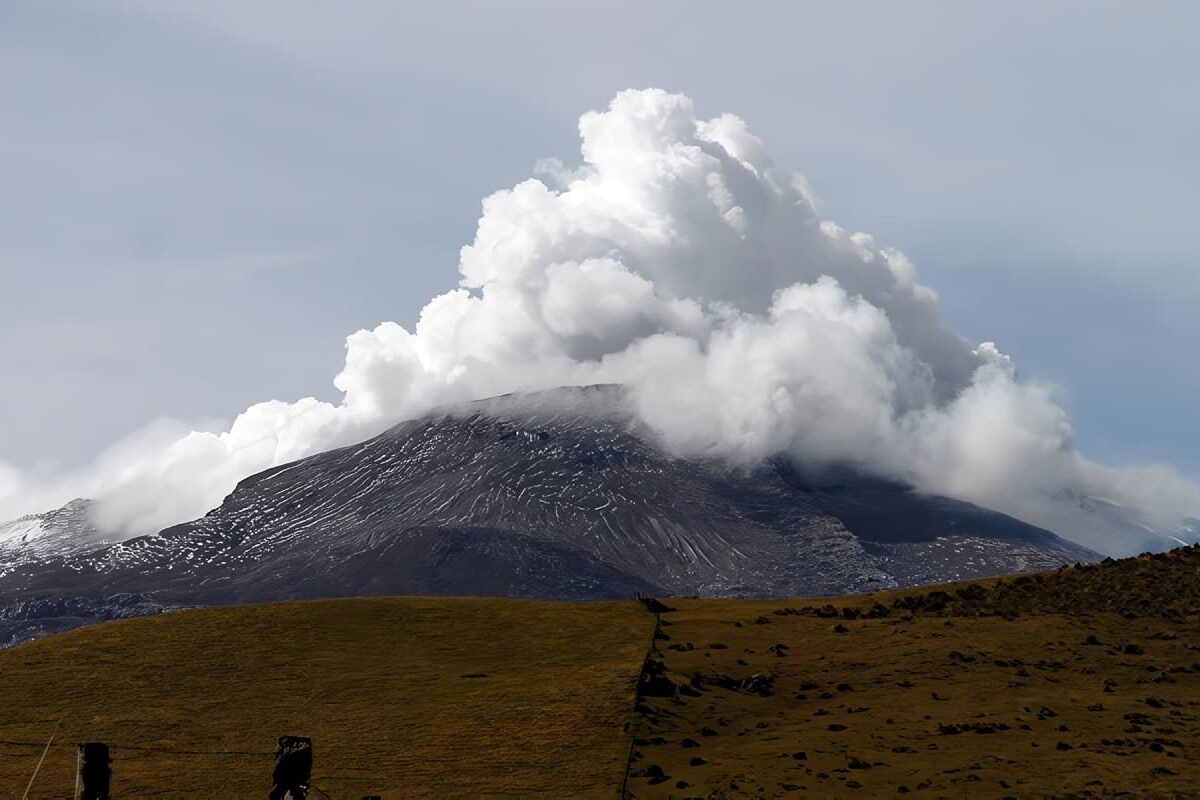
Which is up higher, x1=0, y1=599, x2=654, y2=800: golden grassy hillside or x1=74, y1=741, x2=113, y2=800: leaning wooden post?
x1=74, y1=741, x2=113, y2=800: leaning wooden post

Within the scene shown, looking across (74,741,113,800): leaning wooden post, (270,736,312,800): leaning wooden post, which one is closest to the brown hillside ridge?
(270,736,312,800): leaning wooden post

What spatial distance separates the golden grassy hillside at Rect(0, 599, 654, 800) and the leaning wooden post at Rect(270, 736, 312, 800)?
27.4 m

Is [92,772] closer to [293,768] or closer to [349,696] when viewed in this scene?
[293,768]

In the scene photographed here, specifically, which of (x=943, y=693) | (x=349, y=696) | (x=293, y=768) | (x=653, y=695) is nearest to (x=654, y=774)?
(x=653, y=695)

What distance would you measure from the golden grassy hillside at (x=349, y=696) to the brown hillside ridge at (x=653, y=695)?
16cm

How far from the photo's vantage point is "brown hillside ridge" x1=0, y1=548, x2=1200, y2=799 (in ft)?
167

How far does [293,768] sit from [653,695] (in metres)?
37.6

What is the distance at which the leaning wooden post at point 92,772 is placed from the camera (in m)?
22.1

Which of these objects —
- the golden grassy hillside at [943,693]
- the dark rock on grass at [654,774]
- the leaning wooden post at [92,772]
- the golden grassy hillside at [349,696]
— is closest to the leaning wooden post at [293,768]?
the leaning wooden post at [92,772]

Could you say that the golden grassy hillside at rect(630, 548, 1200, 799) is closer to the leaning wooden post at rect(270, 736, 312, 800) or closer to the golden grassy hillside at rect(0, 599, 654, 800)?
the golden grassy hillside at rect(0, 599, 654, 800)

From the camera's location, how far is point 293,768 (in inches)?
889

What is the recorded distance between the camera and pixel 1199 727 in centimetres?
5459

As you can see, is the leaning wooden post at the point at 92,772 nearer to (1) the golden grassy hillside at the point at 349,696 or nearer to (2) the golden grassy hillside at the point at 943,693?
(1) the golden grassy hillside at the point at 349,696

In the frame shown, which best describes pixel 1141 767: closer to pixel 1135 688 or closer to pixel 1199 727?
pixel 1199 727
